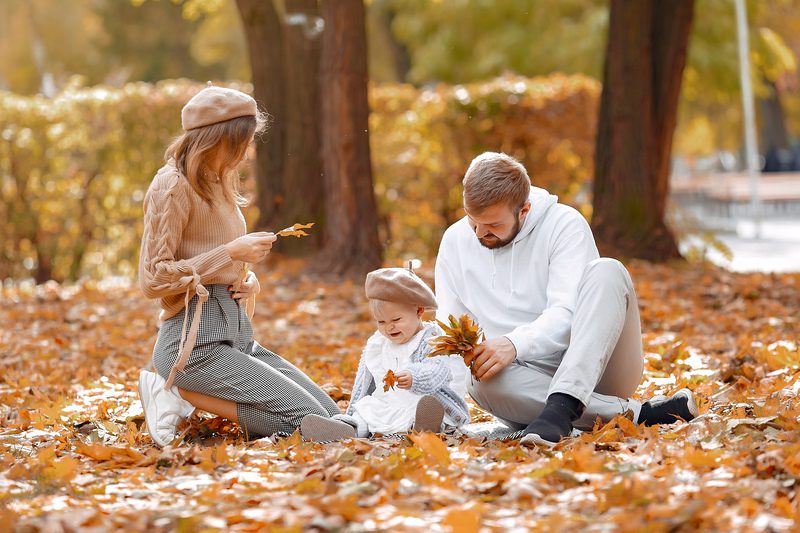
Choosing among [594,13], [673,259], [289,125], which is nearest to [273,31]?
[289,125]

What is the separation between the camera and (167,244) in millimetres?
4555

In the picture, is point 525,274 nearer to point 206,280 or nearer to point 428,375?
point 428,375

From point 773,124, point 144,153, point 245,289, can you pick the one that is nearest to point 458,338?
point 245,289

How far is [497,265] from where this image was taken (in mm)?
4762

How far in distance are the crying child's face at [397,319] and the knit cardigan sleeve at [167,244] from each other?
0.68 metres

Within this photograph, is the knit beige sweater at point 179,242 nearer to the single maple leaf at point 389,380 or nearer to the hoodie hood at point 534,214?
the single maple leaf at point 389,380

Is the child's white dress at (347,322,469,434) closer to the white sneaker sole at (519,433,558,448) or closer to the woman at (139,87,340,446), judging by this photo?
the woman at (139,87,340,446)

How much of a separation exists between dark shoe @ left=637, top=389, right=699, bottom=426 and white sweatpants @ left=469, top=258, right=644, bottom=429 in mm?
49

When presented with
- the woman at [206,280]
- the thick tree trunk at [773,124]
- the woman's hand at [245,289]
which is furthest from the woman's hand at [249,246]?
the thick tree trunk at [773,124]

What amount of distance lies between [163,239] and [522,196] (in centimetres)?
144

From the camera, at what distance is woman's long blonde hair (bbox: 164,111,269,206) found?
462 centimetres

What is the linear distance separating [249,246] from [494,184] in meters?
1.01

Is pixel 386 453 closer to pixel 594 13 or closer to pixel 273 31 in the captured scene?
pixel 273 31

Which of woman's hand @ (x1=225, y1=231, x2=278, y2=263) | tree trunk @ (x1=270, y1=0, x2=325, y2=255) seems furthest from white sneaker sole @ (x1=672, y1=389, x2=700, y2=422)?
tree trunk @ (x1=270, y1=0, x2=325, y2=255)
